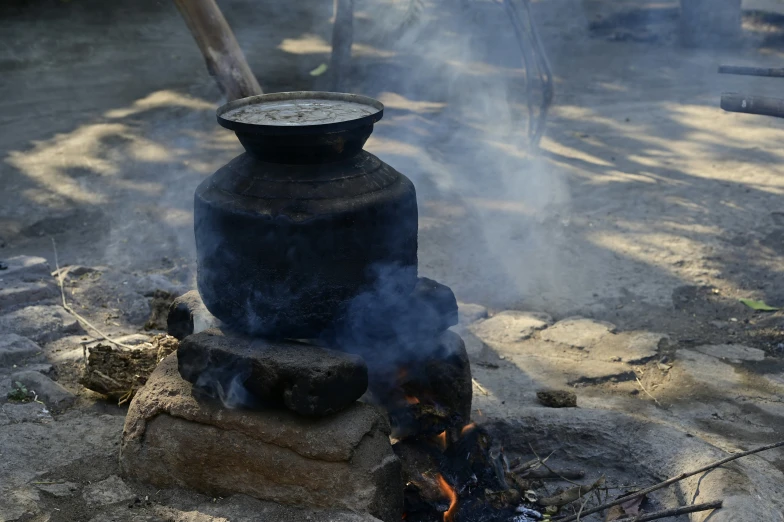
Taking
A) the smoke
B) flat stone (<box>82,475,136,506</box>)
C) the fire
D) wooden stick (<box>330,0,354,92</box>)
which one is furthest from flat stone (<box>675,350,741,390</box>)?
wooden stick (<box>330,0,354,92</box>)

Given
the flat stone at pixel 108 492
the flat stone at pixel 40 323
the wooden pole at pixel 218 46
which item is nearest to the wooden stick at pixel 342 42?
the wooden pole at pixel 218 46

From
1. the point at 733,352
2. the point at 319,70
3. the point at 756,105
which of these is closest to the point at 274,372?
the point at 756,105

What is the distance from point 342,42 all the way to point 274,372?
8.08 meters

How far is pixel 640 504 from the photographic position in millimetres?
3312

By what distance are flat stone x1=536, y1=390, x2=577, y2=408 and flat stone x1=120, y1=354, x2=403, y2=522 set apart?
138 cm

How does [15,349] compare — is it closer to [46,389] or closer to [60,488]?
[46,389]

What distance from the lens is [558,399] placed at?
4.25 metres

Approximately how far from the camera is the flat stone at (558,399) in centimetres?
425

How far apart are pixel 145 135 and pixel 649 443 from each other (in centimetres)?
763

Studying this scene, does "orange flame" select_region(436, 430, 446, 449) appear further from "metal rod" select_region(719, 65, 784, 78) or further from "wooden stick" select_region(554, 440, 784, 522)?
"metal rod" select_region(719, 65, 784, 78)

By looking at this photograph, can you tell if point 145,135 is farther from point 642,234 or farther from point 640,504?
point 640,504

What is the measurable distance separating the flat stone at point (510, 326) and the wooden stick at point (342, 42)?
5746 mm

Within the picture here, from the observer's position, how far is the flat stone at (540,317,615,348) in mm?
5426

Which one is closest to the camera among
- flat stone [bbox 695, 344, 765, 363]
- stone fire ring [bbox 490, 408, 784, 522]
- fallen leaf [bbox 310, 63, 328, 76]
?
stone fire ring [bbox 490, 408, 784, 522]
